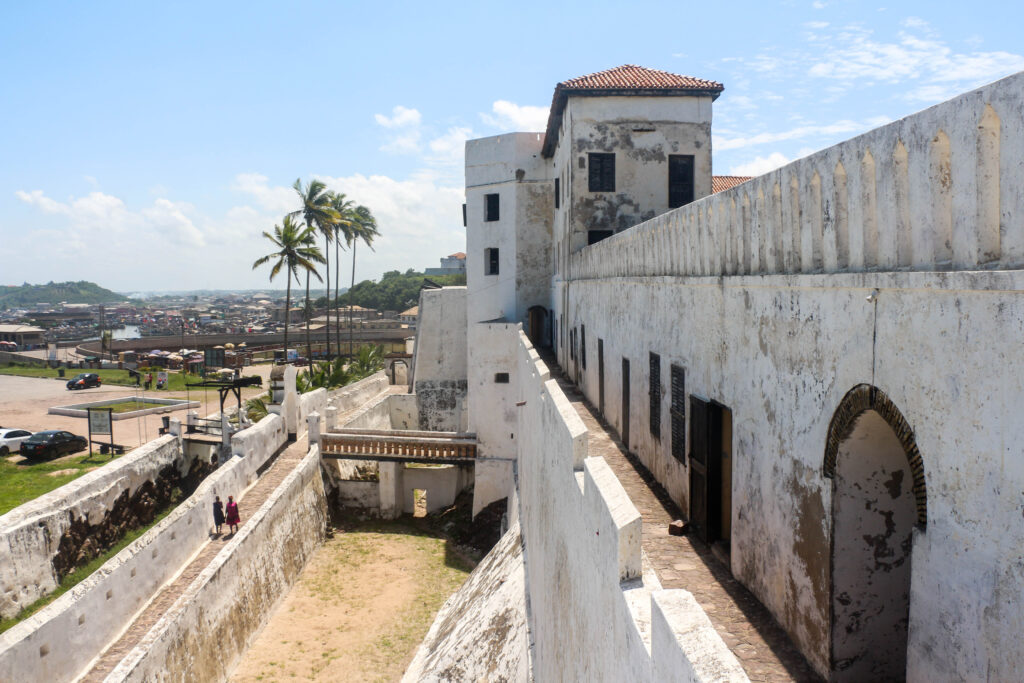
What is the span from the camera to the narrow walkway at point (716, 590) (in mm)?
5137

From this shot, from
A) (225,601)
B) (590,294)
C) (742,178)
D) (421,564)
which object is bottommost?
(421,564)

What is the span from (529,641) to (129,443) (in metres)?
23.2

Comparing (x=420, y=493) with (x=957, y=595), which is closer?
(x=957, y=595)

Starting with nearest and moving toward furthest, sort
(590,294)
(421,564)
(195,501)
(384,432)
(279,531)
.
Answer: (590,294) < (195,501) < (279,531) < (421,564) < (384,432)

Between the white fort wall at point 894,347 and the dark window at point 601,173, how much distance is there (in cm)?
1217

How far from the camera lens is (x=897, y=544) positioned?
195 inches

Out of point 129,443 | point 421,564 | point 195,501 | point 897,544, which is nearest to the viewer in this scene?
point 897,544

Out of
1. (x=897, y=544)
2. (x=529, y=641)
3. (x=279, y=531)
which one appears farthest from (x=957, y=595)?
(x=279, y=531)

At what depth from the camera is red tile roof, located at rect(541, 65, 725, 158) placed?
19.3 m

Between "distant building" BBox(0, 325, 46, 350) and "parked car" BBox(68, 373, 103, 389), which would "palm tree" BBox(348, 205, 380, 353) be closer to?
"parked car" BBox(68, 373, 103, 389)

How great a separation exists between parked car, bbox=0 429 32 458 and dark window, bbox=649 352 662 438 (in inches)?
1081

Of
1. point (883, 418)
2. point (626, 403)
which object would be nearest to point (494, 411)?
point (626, 403)

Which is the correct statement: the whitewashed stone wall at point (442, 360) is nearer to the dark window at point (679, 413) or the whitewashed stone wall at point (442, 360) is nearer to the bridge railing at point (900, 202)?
the dark window at point (679, 413)

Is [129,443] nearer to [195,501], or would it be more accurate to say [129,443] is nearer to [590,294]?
[195,501]
